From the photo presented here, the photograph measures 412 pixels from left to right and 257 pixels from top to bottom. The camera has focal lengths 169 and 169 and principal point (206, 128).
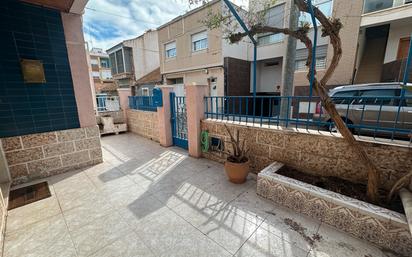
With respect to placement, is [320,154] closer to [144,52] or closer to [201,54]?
[201,54]

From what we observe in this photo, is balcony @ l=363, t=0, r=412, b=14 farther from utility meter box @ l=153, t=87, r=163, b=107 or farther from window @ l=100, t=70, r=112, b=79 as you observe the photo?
window @ l=100, t=70, r=112, b=79

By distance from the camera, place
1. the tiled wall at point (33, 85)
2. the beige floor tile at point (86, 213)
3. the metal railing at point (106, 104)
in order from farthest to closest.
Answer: the metal railing at point (106, 104), the tiled wall at point (33, 85), the beige floor tile at point (86, 213)

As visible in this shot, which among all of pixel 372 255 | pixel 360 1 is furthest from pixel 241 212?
pixel 360 1

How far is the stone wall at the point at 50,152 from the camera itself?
2920 mm

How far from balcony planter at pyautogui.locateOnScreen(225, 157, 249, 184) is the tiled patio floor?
0.11 m

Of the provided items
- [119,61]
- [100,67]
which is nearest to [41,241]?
[119,61]

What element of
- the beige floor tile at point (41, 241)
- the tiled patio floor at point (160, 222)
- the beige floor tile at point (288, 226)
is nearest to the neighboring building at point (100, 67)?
the tiled patio floor at point (160, 222)

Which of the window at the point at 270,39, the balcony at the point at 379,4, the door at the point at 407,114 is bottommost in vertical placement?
the door at the point at 407,114

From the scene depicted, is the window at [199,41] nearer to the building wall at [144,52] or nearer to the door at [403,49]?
the building wall at [144,52]

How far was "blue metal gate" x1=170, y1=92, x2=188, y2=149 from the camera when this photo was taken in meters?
4.52

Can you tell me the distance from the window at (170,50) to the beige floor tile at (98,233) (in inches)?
429

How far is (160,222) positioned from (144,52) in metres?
15.0

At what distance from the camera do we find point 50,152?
3201mm

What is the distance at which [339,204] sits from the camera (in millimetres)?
1812
